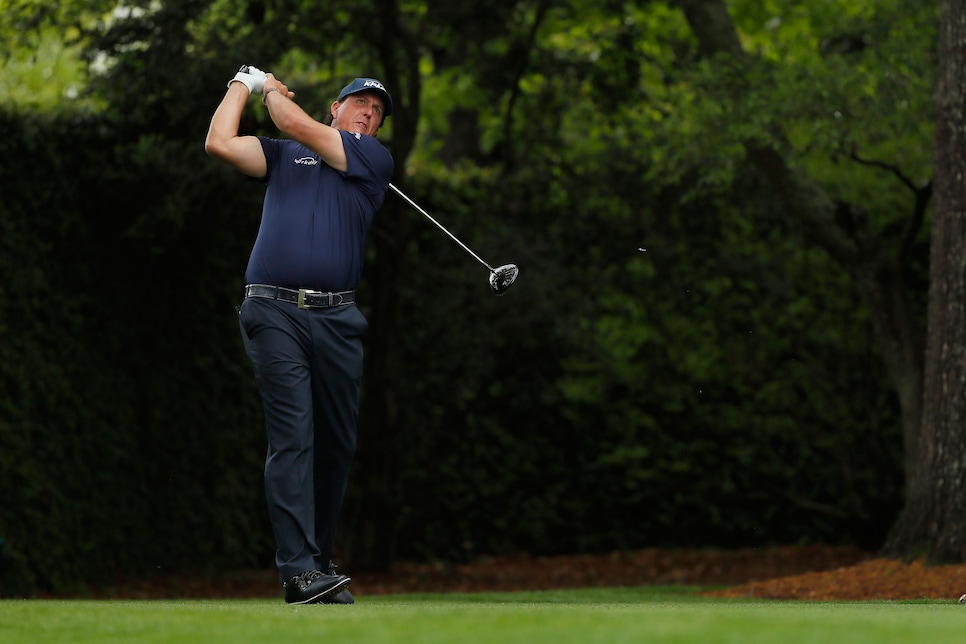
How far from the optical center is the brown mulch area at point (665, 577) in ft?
26.1

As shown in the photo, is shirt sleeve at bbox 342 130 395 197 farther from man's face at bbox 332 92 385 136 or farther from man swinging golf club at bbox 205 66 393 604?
man's face at bbox 332 92 385 136

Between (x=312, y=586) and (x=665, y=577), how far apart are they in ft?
21.6

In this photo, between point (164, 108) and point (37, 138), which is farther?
point (164, 108)

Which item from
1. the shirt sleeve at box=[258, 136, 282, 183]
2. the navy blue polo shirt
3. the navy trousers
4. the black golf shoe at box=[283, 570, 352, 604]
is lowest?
the black golf shoe at box=[283, 570, 352, 604]

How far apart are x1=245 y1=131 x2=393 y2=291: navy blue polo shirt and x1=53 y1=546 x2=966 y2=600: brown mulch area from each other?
3323mm

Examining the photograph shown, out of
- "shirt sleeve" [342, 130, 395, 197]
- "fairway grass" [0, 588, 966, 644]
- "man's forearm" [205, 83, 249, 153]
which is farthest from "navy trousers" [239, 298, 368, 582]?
"fairway grass" [0, 588, 966, 644]

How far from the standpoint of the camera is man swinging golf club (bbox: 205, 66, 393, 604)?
19.4 ft

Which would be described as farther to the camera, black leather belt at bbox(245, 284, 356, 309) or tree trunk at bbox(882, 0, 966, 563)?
tree trunk at bbox(882, 0, 966, 563)

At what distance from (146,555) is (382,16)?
421 cm

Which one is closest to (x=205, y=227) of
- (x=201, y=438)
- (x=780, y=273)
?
(x=201, y=438)

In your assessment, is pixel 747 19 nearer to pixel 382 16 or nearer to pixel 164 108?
pixel 382 16

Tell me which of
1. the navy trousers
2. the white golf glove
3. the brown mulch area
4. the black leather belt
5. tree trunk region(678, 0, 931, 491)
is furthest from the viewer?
tree trunk region(678, 0, 931, 491)

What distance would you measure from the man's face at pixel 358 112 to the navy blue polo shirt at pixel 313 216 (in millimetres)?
187

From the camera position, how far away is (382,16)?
1084cm
